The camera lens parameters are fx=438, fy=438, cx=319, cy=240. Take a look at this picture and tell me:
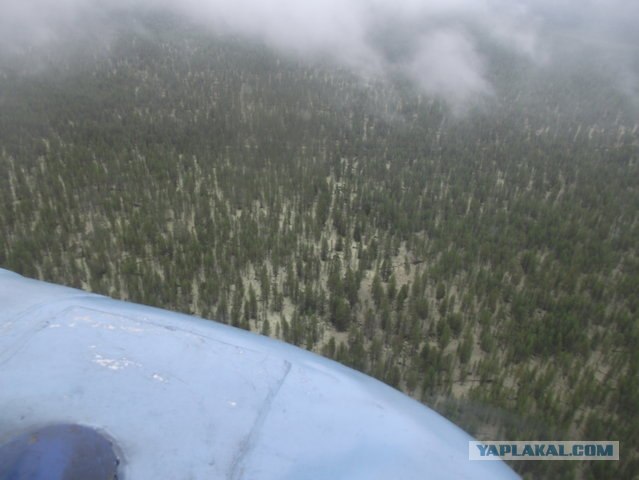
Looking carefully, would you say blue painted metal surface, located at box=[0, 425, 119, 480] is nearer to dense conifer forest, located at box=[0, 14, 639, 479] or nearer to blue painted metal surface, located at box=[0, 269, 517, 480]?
blue painted metal surface, located at box=[0, 269, 517, 480]

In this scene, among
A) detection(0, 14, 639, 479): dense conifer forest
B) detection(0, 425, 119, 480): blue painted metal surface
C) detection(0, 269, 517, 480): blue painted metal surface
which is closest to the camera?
detection(0, 425, 119, 480): blue painted metal surface

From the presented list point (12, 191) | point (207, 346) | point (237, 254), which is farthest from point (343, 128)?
point (207, 346)

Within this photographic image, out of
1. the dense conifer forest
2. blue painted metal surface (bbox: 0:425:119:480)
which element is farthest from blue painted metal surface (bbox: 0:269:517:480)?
the dense conifer forest

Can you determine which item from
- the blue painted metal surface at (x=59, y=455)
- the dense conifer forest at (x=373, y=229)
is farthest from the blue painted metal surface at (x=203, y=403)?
the dense conifer forest at (x=373, y=229)

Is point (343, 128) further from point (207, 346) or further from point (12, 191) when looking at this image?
point (207, 346)

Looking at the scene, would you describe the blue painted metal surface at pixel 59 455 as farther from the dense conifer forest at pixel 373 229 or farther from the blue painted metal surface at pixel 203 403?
the dense conifer forest at pixel 373 229

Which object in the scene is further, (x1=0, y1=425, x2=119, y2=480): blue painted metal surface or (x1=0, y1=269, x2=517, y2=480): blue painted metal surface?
(x1=0, y1=269, x2=517, y2=480): blue painted metal surface

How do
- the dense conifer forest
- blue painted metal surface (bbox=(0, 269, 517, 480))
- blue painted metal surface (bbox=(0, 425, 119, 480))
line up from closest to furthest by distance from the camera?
blue painted metal surface (bbox=(0, 425, 119, 480))
blue painted metal surface (bbox=(0, 269, 517, 480))
the dense conifer forest
